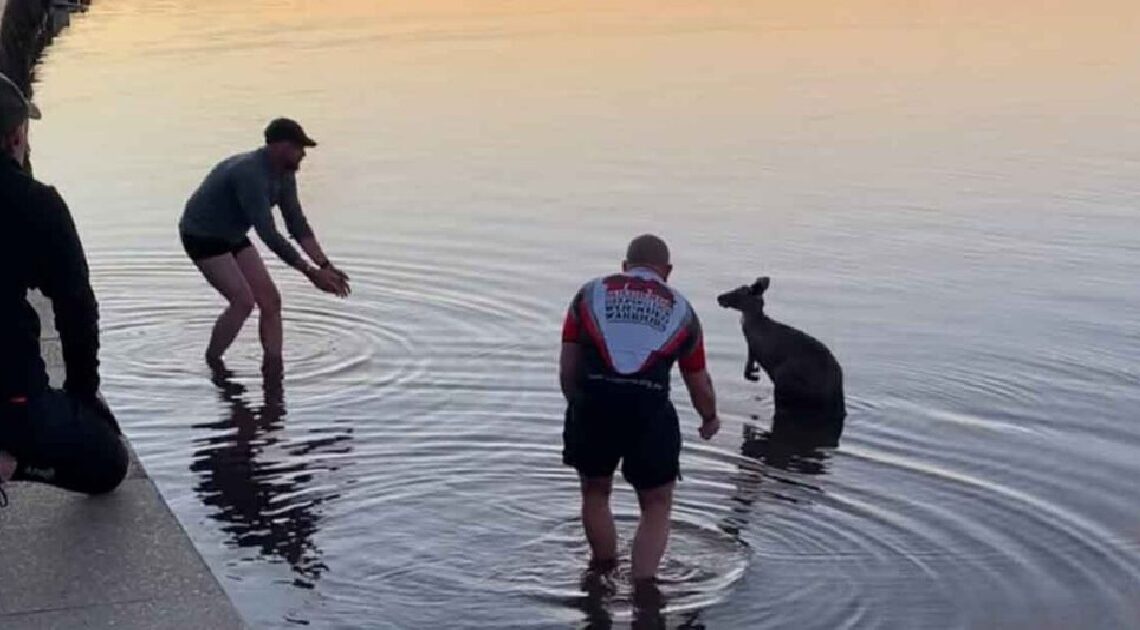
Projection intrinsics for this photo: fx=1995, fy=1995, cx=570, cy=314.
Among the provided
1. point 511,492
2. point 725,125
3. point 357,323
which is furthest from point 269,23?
point 511,492

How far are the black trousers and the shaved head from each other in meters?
2.20

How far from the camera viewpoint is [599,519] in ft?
28.2

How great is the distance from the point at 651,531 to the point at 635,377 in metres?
0.75

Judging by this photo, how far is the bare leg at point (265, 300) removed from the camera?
12.6 meters

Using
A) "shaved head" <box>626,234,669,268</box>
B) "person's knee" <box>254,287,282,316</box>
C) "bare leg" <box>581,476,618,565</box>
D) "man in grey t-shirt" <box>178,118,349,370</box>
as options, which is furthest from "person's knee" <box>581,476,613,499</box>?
"person's knee" <box>254,287,282,316</box>

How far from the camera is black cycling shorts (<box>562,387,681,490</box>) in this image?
8.17m

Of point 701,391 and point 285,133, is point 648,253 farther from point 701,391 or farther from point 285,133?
point 285,133

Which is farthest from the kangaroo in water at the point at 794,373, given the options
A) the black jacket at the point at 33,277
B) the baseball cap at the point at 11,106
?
the baseball cap at the point at 11,106

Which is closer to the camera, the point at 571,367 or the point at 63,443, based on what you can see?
the point at 63,443

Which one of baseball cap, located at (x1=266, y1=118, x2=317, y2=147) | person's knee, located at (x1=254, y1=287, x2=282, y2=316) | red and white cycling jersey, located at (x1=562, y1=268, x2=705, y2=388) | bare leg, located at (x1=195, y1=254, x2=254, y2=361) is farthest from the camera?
person's knee, located at (x1=254, y1=287, x2=282, y2=316)

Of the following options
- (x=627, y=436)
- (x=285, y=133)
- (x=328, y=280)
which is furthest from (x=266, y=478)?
Answer: (x=627, y=436)

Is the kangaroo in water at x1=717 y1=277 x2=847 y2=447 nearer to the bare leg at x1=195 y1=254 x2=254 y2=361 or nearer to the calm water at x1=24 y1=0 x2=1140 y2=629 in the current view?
the calm water at x1=24 y1=0 x2=1140 y2=629

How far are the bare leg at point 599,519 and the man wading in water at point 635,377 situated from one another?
1cm

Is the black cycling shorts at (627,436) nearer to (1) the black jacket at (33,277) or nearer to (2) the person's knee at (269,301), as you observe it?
(1) the black jacket at (33,277)
